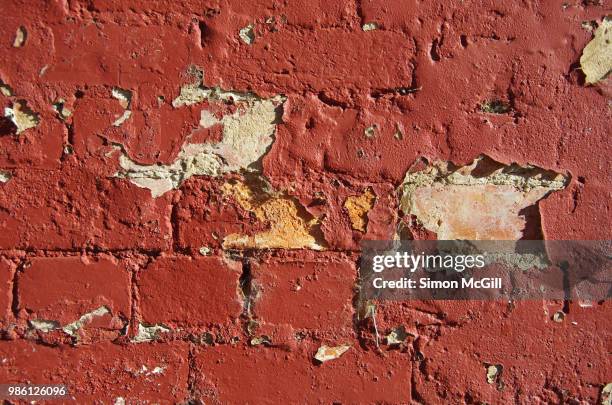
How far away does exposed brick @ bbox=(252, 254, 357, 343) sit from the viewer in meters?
1.08

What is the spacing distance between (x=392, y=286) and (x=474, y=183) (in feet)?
0.89

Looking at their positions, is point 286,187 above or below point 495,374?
above

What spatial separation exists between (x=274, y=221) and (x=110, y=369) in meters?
0.45

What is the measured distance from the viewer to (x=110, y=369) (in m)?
1.08

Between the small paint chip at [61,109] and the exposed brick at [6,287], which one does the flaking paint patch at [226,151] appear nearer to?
the small paint chip at [61,109]

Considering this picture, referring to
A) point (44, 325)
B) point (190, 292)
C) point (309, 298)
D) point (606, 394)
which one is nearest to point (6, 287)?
point (44, 325)

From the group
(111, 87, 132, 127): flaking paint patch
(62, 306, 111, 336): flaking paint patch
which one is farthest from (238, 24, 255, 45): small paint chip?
(62, 306, 111, 336): flaking paint patch

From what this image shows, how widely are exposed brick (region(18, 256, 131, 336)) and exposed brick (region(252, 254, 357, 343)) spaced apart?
10.9 inches

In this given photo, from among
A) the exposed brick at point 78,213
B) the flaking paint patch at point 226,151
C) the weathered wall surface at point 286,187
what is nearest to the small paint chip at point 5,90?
the weathered wall surface at point 286,187

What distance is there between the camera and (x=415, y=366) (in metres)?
1.08

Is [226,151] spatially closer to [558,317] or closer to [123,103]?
[123,103]

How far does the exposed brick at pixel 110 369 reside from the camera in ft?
3.52

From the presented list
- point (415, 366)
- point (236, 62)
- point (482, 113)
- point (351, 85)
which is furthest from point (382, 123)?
point (415, 366)

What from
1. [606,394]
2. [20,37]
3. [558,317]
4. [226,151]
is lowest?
[606,394]
